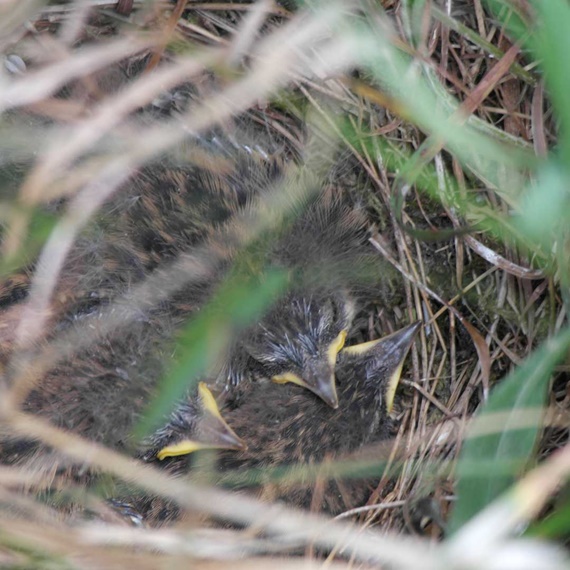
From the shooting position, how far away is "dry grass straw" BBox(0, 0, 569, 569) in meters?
1.52

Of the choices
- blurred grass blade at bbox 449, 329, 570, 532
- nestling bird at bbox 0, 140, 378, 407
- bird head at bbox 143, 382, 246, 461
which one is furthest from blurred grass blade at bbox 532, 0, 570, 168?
bird head at bbox 143, 382, 246, 461

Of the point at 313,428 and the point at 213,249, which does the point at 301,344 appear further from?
the point at 213,249

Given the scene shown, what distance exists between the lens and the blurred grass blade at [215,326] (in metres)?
1.40

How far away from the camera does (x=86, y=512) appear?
1.88 meters

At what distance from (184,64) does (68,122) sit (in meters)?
0.36

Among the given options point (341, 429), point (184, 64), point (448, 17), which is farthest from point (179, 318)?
point (448, 17)

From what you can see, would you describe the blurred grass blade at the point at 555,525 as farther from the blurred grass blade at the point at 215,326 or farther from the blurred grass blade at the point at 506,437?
the blurred grass blade at the point at 215,326

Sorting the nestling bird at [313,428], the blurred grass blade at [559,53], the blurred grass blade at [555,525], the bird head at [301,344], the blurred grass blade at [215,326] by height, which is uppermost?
the blurred grass blade at [559,53]

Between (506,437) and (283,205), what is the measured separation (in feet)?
2.78

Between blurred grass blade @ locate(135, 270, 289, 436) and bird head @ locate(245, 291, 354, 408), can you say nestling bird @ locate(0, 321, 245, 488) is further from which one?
bird head @ locate(245, 291, 354, 408)

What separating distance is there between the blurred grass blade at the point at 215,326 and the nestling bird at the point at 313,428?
23cm

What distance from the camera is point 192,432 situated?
1.93 metres

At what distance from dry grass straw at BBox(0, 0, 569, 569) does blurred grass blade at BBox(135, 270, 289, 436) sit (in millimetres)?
143

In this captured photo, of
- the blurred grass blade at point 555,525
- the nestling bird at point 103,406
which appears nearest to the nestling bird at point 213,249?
the nestling bird at point 103,406
